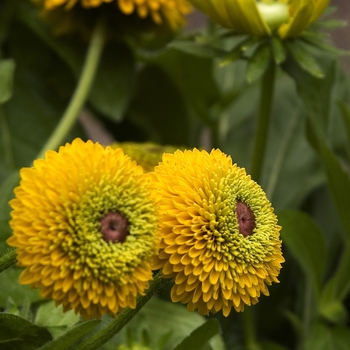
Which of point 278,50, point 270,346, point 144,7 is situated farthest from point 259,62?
point 270,346

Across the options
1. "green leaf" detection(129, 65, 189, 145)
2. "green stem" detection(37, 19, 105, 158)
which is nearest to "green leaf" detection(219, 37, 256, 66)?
"green stem" detection(37, 19, 105, 158)

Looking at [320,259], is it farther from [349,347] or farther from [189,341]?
[189,341]

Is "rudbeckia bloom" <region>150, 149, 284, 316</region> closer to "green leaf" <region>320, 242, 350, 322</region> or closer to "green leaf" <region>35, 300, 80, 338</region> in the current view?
"green leaf" <region>35, 300, 80, 338</region>

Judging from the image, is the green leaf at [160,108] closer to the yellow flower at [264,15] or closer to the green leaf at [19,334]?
the yellow flower at [264,15]

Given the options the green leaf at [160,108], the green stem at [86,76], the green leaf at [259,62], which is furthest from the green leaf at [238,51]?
the green leaf at [160,108]

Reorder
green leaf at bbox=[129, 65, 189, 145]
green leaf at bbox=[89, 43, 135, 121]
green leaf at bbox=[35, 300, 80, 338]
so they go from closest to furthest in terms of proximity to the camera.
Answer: green leaf at bbox=[35, 300, 80, 338] → green leaf at bbox=[89, 43, 135, 121] → green leaf at bbox=[129, 65, 189, 145]
